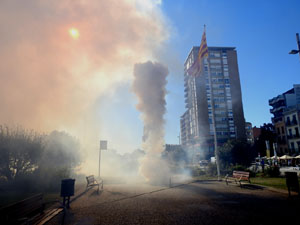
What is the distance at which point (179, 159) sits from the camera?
168 feet

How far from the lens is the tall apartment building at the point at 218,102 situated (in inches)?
2702

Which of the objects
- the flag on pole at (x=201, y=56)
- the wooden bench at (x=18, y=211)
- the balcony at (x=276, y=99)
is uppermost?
the balcony at (x=276, y=99)

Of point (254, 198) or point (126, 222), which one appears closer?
point (126, 222)

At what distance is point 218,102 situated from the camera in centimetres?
7206

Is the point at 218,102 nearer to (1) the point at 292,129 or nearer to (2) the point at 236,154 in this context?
(1) the point at 292,129

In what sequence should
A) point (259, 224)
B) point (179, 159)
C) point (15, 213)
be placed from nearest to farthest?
point (15, 213) < point (259, 224) < point (179, 159)

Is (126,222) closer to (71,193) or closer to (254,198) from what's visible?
(71,193)

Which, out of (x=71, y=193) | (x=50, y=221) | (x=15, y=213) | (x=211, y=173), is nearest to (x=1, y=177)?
(x=71, y=193)

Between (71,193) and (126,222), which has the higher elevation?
(71,193)

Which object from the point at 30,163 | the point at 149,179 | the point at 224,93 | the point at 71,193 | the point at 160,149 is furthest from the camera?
the point at 224,93

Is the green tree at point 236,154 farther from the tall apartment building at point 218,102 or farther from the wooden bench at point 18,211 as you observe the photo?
the tall apartment building at point 218,102

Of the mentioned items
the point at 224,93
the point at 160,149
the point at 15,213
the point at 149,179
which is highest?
the point at 224,93

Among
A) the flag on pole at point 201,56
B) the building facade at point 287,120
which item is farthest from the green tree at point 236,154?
the building facade at point 287,120

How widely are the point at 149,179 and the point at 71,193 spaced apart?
10170 millimetres
